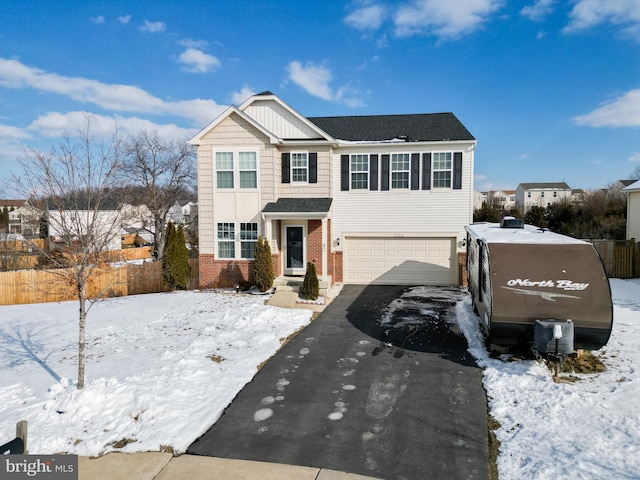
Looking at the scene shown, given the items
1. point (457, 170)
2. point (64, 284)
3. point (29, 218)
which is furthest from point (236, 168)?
point (457, 170)

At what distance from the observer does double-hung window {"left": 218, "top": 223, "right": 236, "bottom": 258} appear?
16438 millimetres

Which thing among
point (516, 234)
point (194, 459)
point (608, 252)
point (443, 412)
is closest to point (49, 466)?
point (194, 459)

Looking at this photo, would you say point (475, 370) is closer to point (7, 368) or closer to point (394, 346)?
point (394, 346)

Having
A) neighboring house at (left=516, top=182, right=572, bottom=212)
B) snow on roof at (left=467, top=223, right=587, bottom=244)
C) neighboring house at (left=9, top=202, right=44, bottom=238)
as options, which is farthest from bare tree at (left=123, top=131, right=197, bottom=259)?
neighboring house at (left=516, top=182, right=572, bottom=212)

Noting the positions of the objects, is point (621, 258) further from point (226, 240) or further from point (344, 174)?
point (226, 240)

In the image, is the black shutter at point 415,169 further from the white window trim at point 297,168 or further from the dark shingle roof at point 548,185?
the dark shingle roof at point 548,185

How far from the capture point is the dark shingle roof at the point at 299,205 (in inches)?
611

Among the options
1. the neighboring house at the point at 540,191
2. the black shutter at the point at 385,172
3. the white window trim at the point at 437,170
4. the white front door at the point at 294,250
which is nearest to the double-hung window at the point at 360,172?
the black shutter at the point at 385,172

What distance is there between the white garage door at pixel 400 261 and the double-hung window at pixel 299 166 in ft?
11.4

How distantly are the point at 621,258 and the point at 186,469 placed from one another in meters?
20.7

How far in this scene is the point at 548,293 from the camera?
7.65 meters

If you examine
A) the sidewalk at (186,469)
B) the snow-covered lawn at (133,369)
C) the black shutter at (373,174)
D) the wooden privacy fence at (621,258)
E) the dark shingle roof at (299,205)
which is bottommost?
the sidewalk at (186,469)

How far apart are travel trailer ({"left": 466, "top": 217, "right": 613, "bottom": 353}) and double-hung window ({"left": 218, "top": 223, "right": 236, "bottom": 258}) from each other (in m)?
10.8

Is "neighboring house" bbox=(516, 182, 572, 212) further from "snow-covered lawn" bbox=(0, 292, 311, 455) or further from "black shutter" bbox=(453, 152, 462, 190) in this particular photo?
"snow-covered lawn" bbox=(0, 292, 311, 455)
